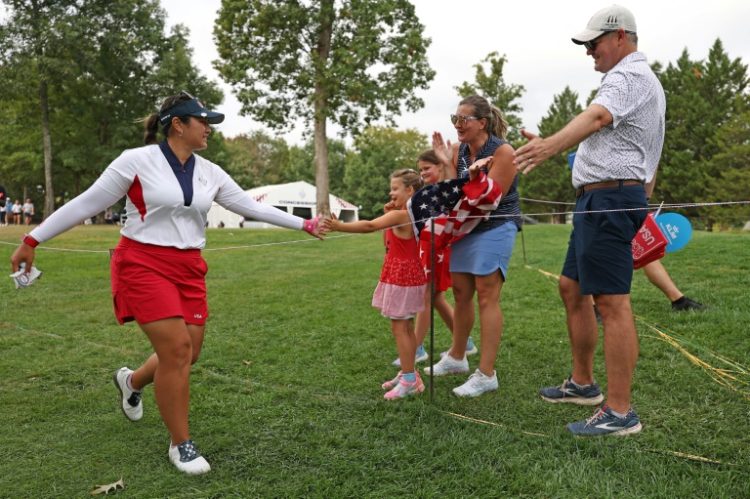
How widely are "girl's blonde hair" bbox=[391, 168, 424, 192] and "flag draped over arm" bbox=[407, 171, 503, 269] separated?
1.78ft

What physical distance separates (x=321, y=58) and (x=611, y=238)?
22136mm

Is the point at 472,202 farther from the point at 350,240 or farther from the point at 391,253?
the point at 350,240

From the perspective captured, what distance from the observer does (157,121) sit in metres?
3.26

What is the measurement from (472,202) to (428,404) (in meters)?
1.27

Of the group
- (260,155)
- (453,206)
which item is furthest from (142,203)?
(260,155)

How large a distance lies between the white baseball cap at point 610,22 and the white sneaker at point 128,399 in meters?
3.22

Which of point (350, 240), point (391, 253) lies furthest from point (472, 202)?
point (350, 240)

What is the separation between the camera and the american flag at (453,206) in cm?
355

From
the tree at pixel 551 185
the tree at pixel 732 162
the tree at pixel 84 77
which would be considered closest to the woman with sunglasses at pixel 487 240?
the tree at pixel 84 77

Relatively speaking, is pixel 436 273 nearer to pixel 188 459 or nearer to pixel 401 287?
pixel 401 287

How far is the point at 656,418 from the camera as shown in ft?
10.7

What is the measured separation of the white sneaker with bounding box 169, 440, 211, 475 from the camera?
2.80 m

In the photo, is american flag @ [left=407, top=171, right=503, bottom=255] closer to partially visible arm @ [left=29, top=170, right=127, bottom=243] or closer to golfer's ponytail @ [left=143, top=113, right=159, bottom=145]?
golfer's ponytail @ [left=143, top=113, right=159, bottom=145]

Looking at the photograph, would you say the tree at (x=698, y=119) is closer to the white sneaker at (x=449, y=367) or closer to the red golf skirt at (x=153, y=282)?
the white sneaker at (x=449, y=367)
